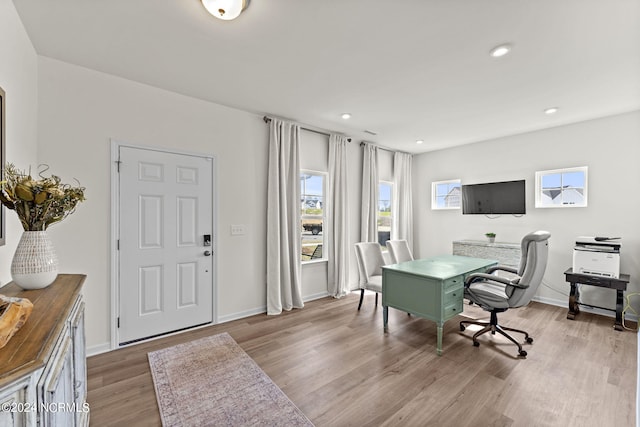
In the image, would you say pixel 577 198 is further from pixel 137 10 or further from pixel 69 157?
pixel 69 157

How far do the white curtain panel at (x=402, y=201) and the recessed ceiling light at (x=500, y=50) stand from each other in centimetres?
335

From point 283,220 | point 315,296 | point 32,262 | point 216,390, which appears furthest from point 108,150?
point 315,296

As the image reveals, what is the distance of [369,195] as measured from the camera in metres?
4.95

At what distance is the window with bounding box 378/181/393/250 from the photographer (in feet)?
18.1

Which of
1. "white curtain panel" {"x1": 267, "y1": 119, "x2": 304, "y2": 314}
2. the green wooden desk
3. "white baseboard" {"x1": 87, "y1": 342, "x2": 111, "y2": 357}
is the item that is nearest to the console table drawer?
the green wooden desk

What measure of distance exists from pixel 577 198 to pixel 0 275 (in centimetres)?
611

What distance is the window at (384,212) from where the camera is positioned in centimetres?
553

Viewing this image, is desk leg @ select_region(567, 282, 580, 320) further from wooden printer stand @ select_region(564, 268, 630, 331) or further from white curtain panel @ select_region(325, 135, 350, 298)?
white curtain panel @ select_region(325, 135, 350, 298)

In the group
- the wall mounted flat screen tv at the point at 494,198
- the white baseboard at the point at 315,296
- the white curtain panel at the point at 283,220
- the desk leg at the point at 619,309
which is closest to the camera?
the desk leg at the point at 619,309

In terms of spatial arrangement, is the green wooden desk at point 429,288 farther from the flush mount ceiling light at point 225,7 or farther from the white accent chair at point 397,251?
the flush mount ceiling light at point 225,7

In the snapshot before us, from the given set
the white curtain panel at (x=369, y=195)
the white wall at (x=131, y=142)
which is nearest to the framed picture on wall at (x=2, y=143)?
the white wall at (x=131, y=142)

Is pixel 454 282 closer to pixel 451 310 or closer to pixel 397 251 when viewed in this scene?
pixel 451 310

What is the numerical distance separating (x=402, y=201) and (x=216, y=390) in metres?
4.61

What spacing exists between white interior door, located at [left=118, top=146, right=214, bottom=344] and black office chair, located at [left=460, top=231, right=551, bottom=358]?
9.89 ft
